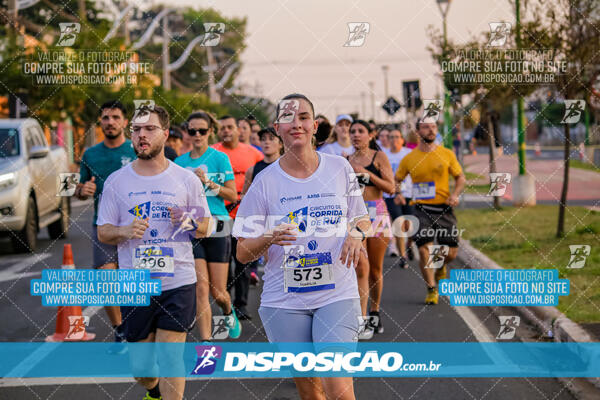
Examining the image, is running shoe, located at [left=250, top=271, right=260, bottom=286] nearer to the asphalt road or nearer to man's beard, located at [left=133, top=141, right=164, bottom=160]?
the asphalt road

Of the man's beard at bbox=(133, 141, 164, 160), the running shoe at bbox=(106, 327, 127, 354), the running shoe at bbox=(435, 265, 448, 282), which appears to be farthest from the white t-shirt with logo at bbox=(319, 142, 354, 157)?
the man's beard at bbox=(133, 141, 164, 160)

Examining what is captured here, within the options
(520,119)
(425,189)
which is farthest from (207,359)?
(520,119)

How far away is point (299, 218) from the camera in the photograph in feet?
14.6

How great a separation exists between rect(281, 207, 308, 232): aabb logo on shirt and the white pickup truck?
9701 mm

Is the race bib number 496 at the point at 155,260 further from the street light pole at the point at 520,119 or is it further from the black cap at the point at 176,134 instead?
the street light pole at the point at 520,119

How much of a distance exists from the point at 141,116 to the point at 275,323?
5.64 feet

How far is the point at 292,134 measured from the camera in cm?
447

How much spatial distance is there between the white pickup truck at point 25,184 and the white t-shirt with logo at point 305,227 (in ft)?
31.4

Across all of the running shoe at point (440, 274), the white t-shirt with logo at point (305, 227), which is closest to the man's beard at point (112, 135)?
the white t-shirt with logo at point (305, 227)

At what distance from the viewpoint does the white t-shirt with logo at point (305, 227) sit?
444 cm

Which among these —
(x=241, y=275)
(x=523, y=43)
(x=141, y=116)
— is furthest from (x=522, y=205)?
(x=141, y=116)

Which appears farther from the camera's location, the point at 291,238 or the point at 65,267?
the point at 65,267

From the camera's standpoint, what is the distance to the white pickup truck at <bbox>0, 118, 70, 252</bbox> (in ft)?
44.8

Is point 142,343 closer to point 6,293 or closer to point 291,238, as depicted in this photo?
point 291,238
